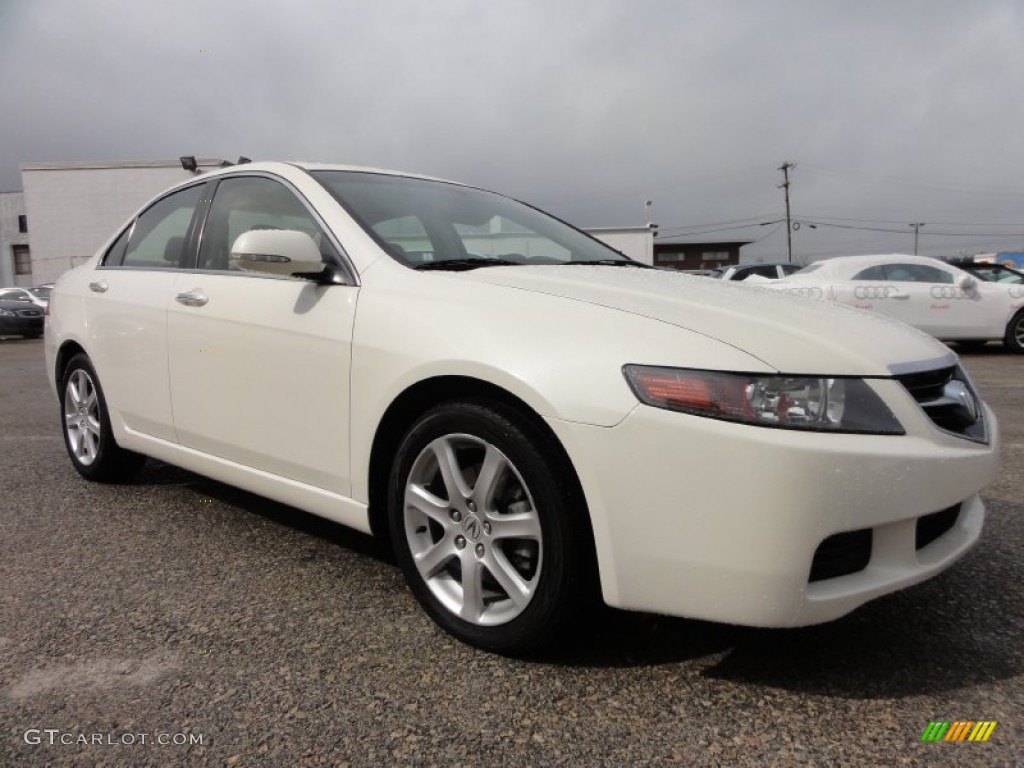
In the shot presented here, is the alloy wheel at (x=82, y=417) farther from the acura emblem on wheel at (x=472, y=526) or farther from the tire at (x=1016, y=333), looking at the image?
the tire at (x=1016, y=333)

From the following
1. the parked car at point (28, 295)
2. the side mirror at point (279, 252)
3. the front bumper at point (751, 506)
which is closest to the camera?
the front bumper at point (751, 506)

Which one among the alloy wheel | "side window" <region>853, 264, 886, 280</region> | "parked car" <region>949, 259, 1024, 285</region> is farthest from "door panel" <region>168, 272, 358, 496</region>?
"parked car" <region>949, 259, 1024, 285</region>

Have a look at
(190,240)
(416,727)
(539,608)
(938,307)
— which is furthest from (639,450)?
(938,307)

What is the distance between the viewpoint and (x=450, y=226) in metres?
2.95

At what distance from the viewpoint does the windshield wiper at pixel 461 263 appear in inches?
97.1

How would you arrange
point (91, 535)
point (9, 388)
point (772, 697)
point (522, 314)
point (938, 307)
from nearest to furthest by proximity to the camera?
point (772, 697) → point (522, 314) → point (91, 535) → point (9, 388) → point (938, 307)

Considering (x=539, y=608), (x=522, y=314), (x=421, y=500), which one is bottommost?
(x=539, y=608)

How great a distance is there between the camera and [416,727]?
178cm

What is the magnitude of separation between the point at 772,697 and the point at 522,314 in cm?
115

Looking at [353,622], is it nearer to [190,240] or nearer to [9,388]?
[190,240]

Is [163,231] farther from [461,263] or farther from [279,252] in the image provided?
[461,263]

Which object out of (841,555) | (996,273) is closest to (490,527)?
(841,555)

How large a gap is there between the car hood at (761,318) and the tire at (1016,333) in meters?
10.3

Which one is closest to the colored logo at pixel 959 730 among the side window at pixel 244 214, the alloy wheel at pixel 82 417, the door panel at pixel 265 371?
the door panel at pixel 265 371
